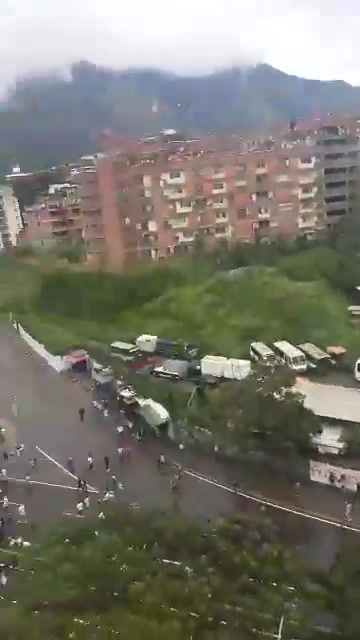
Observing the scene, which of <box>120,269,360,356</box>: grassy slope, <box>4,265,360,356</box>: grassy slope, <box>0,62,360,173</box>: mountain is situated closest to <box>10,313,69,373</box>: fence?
<box>4,265,360,356</box>: grassy slope

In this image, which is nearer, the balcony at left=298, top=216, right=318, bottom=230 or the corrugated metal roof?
the corrugated metal roof

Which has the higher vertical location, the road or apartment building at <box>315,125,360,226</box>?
apartment building at <box>315,125,360,226</box>

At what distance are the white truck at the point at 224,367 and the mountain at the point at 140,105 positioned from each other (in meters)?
2.36

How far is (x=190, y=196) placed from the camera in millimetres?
5676

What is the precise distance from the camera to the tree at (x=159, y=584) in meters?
2.11

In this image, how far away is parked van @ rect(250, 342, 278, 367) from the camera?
13.8 ft

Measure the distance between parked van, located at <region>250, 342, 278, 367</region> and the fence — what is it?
1.20 meters

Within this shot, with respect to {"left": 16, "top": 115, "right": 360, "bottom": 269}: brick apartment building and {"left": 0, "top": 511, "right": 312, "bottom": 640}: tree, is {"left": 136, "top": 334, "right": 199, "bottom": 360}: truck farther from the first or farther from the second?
{"left": 0, "top": 511, "right": 312, "bottom": 640}: tree

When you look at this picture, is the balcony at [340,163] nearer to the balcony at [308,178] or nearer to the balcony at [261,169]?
the balcony at [308,178]

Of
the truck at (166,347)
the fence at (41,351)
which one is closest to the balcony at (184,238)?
the truck at (166,347)

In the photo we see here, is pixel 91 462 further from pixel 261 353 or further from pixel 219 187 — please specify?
pixel 219 187

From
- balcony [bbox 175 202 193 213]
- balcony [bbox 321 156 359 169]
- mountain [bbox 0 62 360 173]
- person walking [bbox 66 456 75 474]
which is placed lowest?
person walking [bbox 66 456 75 474]

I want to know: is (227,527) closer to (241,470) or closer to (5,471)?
(241,470)

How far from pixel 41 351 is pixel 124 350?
0.60 meters
